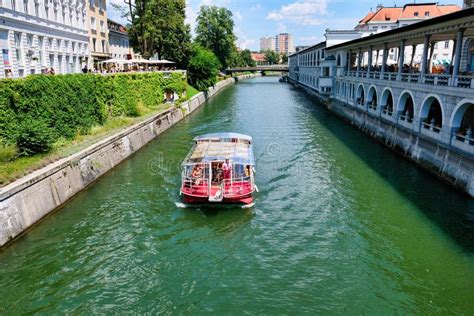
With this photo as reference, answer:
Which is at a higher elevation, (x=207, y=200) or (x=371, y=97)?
(x=371, y=97)

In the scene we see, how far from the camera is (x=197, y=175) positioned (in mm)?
20031

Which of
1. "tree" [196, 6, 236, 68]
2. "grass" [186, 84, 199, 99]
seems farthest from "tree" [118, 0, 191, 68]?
"tree" [196, 6, 236, 68]

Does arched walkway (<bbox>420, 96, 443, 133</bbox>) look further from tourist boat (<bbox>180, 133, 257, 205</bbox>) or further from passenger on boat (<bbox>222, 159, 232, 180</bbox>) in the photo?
passenger on boat (<bbox>222, 159, 232, 180</bbox>)

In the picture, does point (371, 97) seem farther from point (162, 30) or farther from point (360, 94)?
point (162, 30)

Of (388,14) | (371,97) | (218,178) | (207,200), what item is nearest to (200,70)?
(371,97)

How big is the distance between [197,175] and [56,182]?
6851 mm

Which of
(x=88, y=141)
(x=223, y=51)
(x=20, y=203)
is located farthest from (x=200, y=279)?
(x=223, y=51)

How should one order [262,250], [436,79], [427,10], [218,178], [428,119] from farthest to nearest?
[427,10]
[428,119]
[436,79]
[218,178]
[262,250]

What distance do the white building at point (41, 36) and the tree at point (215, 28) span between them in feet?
208

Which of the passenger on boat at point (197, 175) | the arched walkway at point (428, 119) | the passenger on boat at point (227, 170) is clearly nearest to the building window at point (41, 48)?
the passenger on boat at point (197, 175)

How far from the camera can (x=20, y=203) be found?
1644 centimetres

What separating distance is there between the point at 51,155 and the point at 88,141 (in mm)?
4815

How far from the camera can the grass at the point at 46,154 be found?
691 inches

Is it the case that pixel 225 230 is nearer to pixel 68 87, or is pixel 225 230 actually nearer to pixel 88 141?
pixel 88 141
